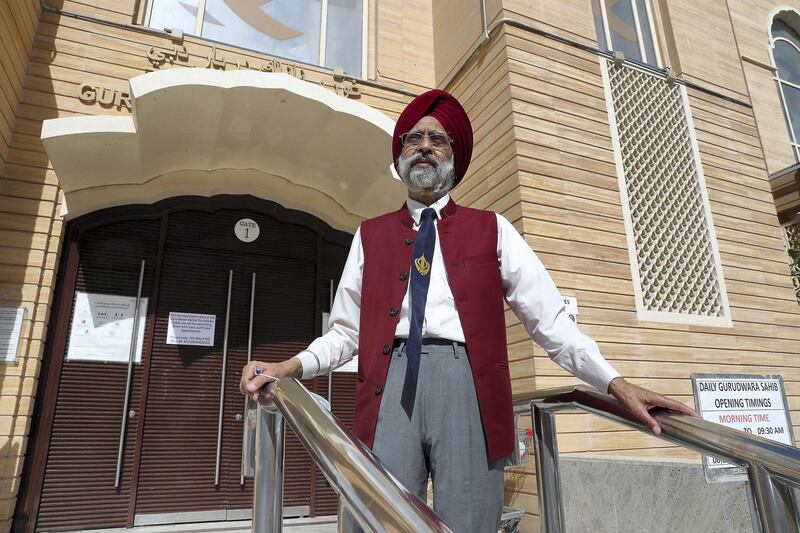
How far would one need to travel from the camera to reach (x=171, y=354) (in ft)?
15.1

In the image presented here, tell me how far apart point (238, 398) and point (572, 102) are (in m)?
4.18

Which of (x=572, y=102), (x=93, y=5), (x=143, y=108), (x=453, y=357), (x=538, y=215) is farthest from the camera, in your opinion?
(x=572, y=102)

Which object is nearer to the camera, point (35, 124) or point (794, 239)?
point (35, 124)

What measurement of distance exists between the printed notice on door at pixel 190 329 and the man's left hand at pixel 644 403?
425cm

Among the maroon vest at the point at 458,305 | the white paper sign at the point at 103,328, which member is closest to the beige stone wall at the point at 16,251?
the white paper sign at the point at 103,328

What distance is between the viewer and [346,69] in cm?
545

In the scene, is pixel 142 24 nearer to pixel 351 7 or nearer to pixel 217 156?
pixel 217 156

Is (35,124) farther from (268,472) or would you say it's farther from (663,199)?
(663,199)

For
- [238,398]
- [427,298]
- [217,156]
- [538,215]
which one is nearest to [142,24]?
[217,156]

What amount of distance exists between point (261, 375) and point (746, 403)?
2.55 meters

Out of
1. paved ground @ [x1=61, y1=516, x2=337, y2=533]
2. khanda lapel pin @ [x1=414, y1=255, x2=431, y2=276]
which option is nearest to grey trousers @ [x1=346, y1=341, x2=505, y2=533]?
khanda lapel pin @ [x1=414, y1=255, x2=431, y2=276]

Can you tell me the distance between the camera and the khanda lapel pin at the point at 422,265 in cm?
134

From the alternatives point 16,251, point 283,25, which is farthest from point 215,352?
point 283,25

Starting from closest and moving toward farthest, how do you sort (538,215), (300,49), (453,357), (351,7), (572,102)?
(453,357) → (538,215) → (572,102) → (300,49) → (351,7)
